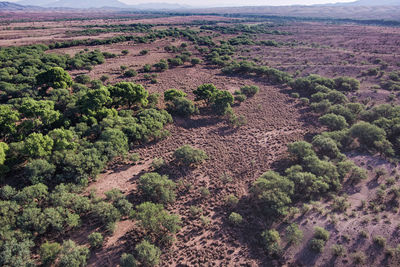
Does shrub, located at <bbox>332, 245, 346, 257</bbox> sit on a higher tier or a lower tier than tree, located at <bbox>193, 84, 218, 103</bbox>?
lower

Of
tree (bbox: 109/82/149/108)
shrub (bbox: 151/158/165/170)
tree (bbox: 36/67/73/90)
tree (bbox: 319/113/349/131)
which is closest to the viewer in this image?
shrub (bbox: 151/158/165/170)

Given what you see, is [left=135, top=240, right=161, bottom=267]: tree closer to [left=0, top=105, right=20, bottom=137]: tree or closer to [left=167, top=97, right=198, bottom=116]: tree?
[left=0, top=105, right=20, bottom=137]: tree

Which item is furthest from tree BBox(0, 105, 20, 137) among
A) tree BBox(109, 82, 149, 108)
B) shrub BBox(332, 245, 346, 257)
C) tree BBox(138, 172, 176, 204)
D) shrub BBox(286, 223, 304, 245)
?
shrub BBox(332, 245, 346, 257)

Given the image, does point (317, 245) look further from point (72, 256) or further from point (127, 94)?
point (127, 94)

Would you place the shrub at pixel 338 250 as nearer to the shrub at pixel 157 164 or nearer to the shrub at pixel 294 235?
the shrub at pixel 294 235

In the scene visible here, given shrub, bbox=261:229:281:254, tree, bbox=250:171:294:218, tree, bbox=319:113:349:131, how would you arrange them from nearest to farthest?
1. shrub, bbox=261:229:281:254
2. tree, bbox=250:171:294:218
3. tree, bbox=319:113:349:131

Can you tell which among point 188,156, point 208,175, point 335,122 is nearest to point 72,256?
point 188,156
